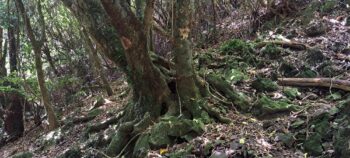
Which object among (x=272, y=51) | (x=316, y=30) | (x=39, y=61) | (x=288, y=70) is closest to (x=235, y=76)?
(x=288, y=70)

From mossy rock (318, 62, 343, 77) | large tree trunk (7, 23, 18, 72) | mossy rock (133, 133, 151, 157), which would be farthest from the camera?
large tree trunk (7, 23, 18, 72)

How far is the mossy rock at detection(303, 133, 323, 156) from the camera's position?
4316mm

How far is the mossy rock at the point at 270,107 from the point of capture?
5359mm

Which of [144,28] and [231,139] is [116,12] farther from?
[231,139]

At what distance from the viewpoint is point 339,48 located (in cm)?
666

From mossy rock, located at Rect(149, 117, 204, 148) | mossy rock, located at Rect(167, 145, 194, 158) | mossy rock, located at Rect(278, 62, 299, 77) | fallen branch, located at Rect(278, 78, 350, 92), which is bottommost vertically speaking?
mossy rock, located at Rect(167, 145, 194, 158)

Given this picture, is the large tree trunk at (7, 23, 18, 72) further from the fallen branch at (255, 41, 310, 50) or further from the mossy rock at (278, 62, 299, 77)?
the mossy rock at (278, 62, 299, 77)

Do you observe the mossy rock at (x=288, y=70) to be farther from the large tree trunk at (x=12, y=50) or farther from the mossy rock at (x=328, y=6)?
the large tree trunk at (x=12, y=50)

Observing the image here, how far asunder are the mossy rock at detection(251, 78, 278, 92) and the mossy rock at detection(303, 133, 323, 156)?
5.38ft

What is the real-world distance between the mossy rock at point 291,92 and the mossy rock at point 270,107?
244 millimetres

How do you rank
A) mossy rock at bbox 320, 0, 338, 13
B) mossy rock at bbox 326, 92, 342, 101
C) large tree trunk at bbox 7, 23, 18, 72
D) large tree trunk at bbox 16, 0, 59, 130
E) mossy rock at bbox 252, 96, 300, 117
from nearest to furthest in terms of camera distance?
mossy rock at bbox 326, 92, 342, 101
mossy rock at bbox 252, 96, 300, 117
large tree trunk at bbox 16, 0, 59, 130
mossy rock at bbox 320, 0, 338, 13
large tree trunk at bbox 7, 23, 18, 72

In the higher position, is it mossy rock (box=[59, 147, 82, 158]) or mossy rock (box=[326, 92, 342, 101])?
mossy rock (box=[326, 92, 342, 101])

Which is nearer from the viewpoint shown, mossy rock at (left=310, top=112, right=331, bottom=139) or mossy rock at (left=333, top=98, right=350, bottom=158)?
mossy rock at (left=333, top=98, right=350, bottom=158)

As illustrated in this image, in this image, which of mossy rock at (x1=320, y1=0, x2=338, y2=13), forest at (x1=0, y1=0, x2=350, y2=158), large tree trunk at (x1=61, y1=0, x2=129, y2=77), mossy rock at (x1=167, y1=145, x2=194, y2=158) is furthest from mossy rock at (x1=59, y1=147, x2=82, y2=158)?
mossy rock at (x1=320, y1=0, x2=338, y2=13)
